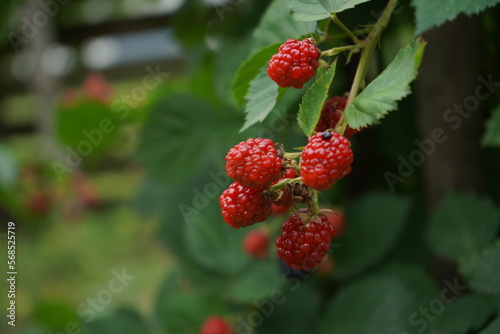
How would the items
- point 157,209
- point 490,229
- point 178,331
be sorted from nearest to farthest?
1. point 490,229
2. point 178,331
3. point 157,209

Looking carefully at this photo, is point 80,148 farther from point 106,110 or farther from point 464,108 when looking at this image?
point 464,108

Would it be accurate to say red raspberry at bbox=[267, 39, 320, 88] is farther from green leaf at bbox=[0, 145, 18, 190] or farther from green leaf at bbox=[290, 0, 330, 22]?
green leaf at bbox=[0, 145, 18, 190]

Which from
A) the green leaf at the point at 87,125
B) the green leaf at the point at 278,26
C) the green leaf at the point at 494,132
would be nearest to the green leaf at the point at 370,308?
the green leaf at the point at 494,132

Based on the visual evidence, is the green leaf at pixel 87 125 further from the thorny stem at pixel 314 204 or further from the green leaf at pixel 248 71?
the thorny stem at pixel 314 204

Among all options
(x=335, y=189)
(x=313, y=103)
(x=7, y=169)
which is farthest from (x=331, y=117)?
(x=7, y=169)

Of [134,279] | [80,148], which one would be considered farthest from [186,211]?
[134,279]
